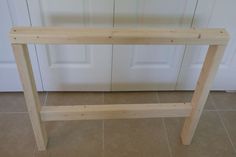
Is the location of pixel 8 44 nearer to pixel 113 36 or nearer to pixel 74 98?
pixel 74 98

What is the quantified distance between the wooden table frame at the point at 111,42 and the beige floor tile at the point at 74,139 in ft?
0.48

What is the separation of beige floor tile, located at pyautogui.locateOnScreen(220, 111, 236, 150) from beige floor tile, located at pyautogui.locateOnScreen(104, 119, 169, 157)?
0.38 m

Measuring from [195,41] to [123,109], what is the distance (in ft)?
1.47

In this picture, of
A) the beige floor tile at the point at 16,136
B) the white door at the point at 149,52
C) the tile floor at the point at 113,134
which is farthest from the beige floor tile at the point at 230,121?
the beige floor tile at the point at 16,136

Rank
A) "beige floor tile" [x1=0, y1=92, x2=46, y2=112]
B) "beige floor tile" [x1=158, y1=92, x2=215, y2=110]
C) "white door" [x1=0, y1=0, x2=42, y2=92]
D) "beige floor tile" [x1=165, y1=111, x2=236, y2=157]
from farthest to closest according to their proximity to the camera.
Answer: "beige floor tile" [x1=158, y1=92, x2=215, y2=110] < "beige floor tile" [x1=0, y1=92, x2=46, y2=112] < "beige floor tile" [x1=165, y1=111, x2=236, y2=157] < "white door" [x1=0, y1=0, x2=42, y2=92]

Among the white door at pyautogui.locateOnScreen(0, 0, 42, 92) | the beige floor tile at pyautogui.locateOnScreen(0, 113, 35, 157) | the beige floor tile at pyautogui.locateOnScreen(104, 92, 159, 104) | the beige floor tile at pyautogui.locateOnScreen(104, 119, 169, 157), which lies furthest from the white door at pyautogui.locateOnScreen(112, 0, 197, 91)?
the beige floor tile at pyautogui.locateOnScreen(0, 113, 35, 157)

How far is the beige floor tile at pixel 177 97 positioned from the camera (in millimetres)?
1524

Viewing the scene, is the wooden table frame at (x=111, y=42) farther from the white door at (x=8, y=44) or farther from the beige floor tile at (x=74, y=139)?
the white door at (x=8, y=44)

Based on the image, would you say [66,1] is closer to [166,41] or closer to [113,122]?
[166,41]

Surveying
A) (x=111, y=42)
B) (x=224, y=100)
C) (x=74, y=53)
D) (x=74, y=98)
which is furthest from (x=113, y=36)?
(x=224, y=100)

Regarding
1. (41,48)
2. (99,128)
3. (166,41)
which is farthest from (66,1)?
(99,128)

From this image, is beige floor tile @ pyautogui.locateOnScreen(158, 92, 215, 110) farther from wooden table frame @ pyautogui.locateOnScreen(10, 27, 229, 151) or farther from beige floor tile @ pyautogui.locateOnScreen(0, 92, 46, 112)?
beige floor tile @ pyautogui.locateOnScreen(0, 92, 46, 112)

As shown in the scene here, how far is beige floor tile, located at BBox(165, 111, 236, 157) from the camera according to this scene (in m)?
1.26

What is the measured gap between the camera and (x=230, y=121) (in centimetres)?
143
